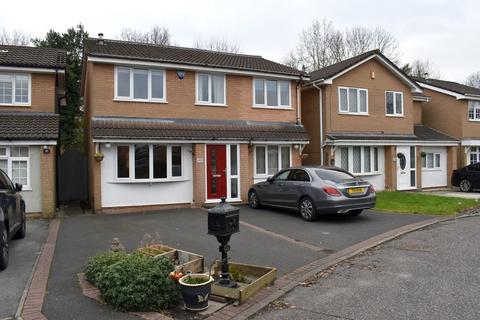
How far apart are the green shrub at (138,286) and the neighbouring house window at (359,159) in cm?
1545

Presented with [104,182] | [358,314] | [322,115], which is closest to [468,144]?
[322,115]

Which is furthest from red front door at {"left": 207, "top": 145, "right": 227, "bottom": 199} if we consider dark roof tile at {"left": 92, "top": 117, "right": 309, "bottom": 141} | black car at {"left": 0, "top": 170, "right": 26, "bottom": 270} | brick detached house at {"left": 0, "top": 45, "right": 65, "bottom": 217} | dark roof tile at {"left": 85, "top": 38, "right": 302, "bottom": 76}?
black car at {"left": 0, "top": 170, "right": 26, "bottom": 270}

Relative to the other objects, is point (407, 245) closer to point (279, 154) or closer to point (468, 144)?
point (279, 154)

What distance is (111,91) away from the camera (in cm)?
1544

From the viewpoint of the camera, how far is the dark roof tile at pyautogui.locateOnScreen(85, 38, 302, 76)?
15.7 meters

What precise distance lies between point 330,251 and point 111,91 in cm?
1001

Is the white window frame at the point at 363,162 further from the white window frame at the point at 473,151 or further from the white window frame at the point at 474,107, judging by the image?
the white window frame at the point at 474,107

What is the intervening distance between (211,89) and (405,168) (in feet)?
35.5

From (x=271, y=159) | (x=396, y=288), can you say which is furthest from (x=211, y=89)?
(x=396, y=288)

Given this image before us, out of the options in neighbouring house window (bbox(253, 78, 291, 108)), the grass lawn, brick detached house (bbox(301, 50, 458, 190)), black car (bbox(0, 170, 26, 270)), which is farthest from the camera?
brick detached house (bbox(301, 50, 458, 190))

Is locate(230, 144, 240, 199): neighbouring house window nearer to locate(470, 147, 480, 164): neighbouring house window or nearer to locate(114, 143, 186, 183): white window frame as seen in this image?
locate(114, 143, 186, 183): white window frame

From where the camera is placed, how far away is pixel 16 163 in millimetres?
13961

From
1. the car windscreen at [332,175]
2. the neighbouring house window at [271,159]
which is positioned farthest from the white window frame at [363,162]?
the car windscreen at [332,175]

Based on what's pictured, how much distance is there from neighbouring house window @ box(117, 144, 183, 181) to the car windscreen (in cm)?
544
